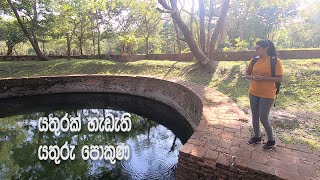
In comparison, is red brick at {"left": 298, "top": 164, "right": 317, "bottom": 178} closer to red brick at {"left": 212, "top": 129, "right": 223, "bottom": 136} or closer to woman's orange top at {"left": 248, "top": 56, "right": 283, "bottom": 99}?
woman's orange top at {"left": 248, "top": 56, "right": 283, "bottom": 99}

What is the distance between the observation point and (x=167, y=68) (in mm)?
14492

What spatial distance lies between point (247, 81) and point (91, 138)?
6.37 m

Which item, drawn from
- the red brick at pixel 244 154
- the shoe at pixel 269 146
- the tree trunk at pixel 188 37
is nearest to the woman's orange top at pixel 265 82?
the shoe at pixel 269 146

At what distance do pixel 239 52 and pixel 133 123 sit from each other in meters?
11.7

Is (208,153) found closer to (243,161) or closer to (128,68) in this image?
(243,161)

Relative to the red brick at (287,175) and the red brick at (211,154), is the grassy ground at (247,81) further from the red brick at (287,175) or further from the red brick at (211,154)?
the red brick at (211,154)

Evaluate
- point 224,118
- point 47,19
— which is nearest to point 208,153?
point 224,118

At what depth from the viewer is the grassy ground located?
5039 mm

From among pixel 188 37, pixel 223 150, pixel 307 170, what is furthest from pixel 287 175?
Result: pixel 188 37

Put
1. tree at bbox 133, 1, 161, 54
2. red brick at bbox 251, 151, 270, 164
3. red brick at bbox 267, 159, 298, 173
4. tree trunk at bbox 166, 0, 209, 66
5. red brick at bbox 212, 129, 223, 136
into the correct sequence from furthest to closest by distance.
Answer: tree at bbox 133, 1, 161, 54 → tree trunk at bbox 166, 0, 209, 66 → red brick at bbox 212, 129, 223, 136 → red brick at bbox 251, 151, 270, 164 → red brick at bbox 267, 159, 298, 173

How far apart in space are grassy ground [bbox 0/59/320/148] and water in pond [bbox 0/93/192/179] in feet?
7.94

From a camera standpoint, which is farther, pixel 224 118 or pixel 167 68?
pixel 167 68

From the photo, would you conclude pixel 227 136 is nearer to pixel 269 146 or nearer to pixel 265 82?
pixel 269 146

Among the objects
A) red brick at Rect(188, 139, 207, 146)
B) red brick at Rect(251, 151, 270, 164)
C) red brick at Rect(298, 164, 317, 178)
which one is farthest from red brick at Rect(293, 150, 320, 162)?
red brick at Rect(188, 139, 207, 146)
